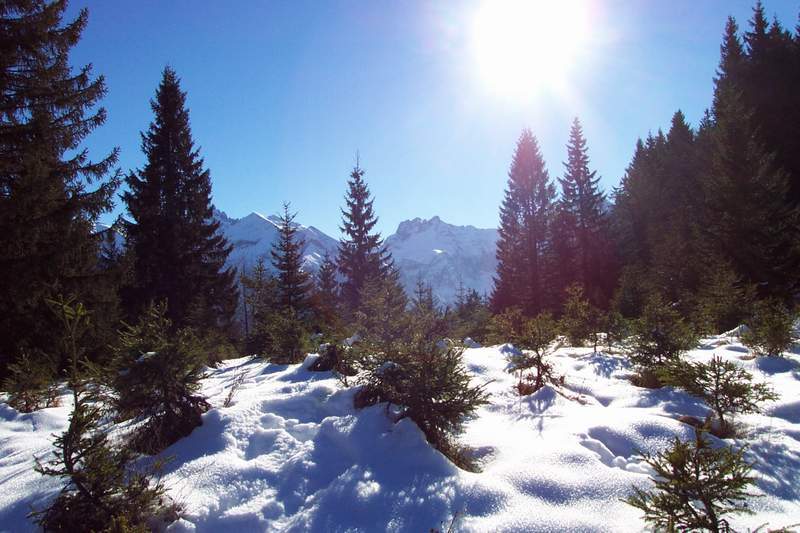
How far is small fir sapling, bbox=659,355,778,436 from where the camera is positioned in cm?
415

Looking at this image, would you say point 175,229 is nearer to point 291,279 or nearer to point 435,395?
point 291,279

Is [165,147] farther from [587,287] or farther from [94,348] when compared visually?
[587,287]

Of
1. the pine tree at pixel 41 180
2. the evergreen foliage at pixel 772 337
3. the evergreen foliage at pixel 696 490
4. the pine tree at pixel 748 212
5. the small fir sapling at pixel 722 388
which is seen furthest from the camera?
the pine tree at pixel 748 212

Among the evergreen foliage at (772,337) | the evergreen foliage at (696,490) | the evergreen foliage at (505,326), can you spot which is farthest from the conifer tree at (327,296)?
the evergreen foliage at (696,490)

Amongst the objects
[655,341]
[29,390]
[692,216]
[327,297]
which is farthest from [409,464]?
[692,216]

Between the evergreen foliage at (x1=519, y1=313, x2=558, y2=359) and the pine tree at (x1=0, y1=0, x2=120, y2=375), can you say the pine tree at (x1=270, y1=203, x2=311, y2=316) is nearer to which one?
the pine tree at (x1=0, y1=0, x2=120, y2=375)

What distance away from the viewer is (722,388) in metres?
4.29

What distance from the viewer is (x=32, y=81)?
977cm

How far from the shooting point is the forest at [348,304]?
2.98m

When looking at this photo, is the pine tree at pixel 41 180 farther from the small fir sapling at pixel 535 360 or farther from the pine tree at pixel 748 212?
the pine tree at pixel 748 212

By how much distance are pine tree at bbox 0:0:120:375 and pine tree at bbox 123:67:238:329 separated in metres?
8.14

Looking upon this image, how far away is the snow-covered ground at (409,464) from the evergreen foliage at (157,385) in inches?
10.3

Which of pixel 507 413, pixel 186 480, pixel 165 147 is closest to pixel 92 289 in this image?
pixel 186 480

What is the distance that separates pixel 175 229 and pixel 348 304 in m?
10.4
